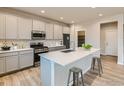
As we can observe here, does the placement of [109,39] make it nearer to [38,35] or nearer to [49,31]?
[49,31]

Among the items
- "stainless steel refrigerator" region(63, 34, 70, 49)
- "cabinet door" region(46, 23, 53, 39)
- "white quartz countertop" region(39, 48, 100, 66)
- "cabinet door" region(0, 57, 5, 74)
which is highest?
"cabinet door" region(46, 23, 53, 39)

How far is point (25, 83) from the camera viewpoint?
10.4ft

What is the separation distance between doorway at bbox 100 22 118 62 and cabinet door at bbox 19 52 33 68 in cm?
612

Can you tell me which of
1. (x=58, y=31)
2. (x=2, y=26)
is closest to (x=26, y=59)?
(x=2, y=26)

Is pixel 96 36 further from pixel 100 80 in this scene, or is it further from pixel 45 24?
pixel 100 80

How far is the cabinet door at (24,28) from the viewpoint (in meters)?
4.59

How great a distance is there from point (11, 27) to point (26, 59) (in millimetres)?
1443

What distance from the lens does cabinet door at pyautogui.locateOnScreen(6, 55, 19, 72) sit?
3.87 metres

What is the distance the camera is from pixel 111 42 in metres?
8.18

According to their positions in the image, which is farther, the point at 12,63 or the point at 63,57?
the point at 12,63

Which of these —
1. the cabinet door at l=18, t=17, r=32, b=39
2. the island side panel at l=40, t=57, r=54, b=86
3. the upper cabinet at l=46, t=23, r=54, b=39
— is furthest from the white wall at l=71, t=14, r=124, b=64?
the island side panel at l=40, t=57, r=54, b=86

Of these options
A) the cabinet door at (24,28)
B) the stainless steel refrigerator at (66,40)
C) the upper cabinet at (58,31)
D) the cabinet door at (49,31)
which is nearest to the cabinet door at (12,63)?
the cabinet door at (24,28)

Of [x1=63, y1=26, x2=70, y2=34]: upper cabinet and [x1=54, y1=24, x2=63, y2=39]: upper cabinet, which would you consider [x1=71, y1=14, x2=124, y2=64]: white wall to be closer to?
[x1=63, y1=26, x2=70, y2=34]: upper cabinet
